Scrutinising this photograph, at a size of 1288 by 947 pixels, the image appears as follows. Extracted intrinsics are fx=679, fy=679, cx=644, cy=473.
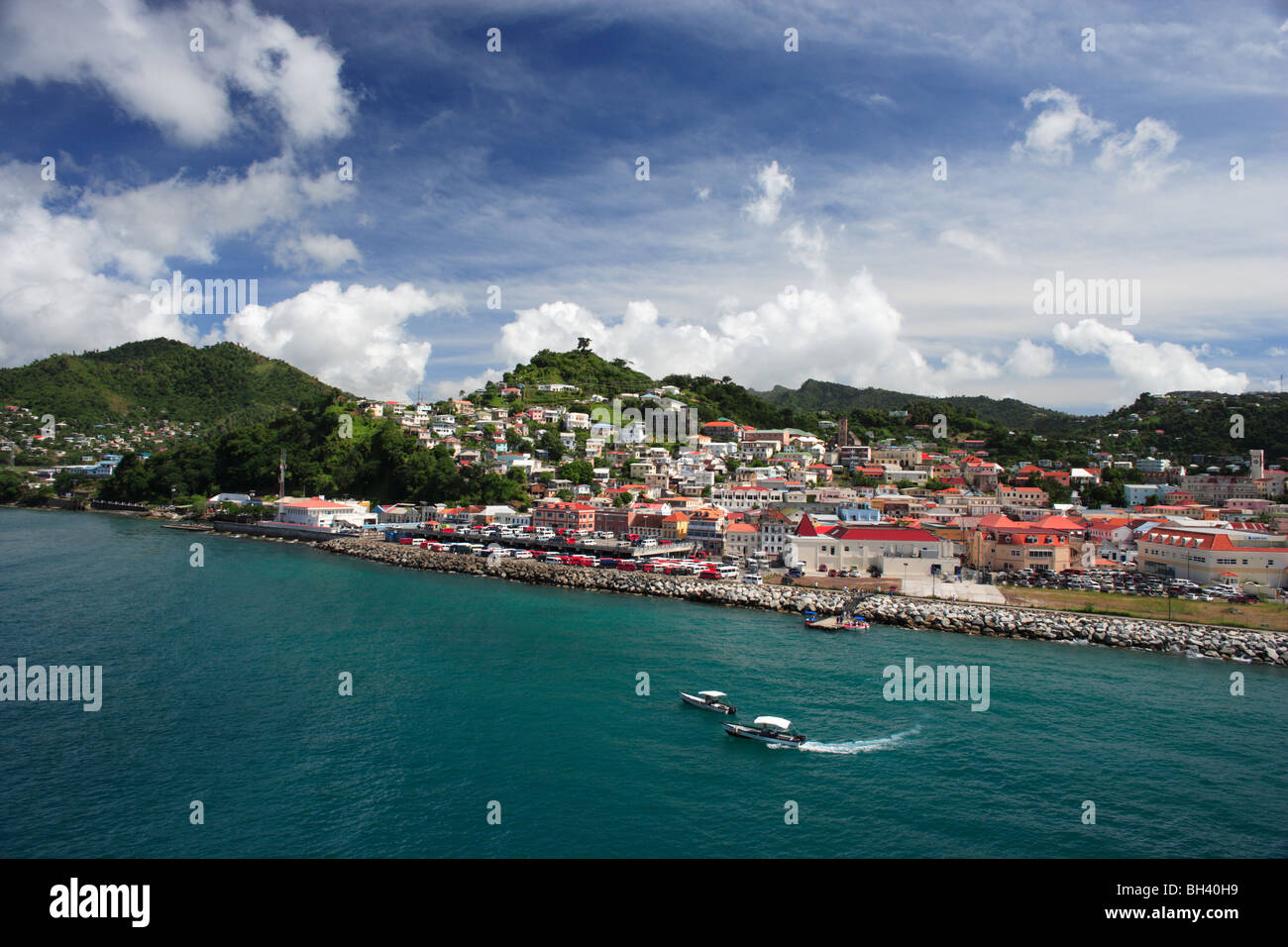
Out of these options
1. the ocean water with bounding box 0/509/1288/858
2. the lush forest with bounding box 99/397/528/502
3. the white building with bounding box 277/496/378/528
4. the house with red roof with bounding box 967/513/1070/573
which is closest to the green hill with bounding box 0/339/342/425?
the lush forest with bounding box 99/397/528/502

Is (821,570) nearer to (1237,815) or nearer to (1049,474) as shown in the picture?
(1237,815)

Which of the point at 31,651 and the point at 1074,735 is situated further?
the point at 31,651

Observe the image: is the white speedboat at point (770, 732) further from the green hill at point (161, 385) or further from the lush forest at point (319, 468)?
the green hill at point (161, 385)

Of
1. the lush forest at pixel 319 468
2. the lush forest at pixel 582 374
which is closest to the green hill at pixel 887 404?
the lush forest at pixel 582 374

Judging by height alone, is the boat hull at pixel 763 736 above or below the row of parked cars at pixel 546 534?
below

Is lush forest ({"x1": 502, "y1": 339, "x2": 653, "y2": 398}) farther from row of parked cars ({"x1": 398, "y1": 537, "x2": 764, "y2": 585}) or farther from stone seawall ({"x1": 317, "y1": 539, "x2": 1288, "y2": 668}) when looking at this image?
stone seawall ({"x1": 317, "y1": 539, "x2": 1288, "y2": 668})
